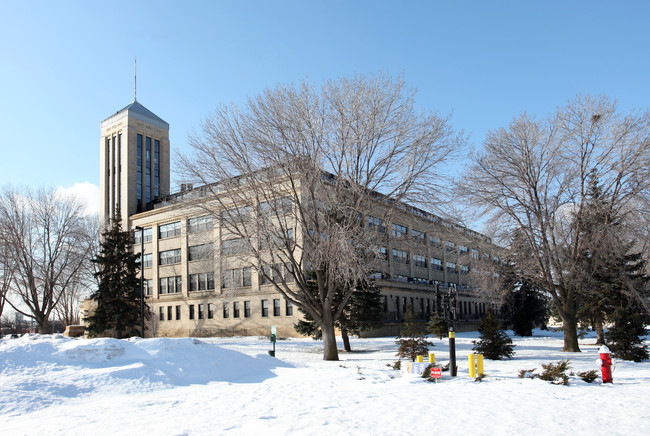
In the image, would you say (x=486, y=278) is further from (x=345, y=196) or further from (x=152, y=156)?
(x=152, y=156)

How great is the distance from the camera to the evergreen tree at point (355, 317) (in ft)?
98.2

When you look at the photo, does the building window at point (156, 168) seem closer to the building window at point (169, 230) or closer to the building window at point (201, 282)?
the building window at point (169, 230)

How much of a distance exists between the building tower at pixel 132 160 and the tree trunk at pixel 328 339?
47887 millimetres

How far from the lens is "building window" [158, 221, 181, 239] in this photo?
55.6 meters

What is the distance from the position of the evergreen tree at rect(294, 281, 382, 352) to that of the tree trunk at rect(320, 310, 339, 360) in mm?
5537

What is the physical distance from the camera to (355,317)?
31.0 metres

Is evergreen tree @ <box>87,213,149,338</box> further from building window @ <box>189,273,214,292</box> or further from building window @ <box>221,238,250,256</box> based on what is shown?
building window @ <box>221,238,250,256</box>

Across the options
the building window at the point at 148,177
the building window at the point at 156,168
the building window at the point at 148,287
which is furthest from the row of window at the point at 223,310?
the building window at the point at 156,168

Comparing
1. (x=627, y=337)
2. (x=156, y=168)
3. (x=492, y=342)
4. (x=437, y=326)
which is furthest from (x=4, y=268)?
(x=627, y=337)

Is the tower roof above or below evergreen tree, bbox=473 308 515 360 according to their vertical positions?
above

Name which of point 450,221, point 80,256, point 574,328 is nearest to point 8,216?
point 80,256

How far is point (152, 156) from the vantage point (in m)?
69.8

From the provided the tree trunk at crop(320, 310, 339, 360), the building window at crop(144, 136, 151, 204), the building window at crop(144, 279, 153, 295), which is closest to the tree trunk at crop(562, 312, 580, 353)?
the tree trunk at crop(320, 310, 339, 360)

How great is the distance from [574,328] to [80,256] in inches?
1470
